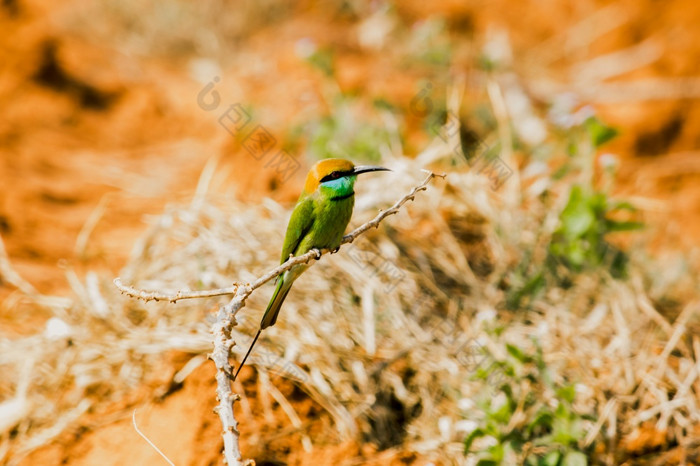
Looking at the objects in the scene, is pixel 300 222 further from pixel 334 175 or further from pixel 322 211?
pixel 334 175

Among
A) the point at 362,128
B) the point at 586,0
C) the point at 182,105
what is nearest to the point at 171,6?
the point at 182,105

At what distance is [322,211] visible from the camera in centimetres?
194

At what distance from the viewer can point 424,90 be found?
4258 mm

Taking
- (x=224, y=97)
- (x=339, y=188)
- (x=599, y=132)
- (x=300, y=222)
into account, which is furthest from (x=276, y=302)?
(x=224, y=97)

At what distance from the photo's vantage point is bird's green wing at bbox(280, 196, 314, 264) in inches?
77.2

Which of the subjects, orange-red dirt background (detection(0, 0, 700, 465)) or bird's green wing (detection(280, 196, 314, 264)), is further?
orange-red dirt background (detection(0, 0, 700, 465))

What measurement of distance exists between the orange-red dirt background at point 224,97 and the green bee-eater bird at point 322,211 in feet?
4.74

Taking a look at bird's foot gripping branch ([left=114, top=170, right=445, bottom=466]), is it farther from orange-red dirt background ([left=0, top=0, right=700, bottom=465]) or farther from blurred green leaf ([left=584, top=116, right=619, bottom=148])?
orange-red dirt background ([left=0, top=0, right=700, bottom=465])

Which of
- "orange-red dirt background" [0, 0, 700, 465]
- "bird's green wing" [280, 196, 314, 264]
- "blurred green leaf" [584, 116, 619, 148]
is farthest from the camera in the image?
"orange-red dirt background" [0, 0, 700, 465]

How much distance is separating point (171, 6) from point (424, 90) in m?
3.37

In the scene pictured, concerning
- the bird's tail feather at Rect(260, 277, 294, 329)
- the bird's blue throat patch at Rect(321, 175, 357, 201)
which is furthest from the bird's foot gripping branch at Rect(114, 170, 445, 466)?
the bird's blue throat patch at Rect(321, 175, 357, 201)

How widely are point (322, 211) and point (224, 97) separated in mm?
3979

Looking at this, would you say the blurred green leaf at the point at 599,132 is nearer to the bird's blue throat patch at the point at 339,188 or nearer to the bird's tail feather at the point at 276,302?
the bird's blue throat patch at the point at 339,188

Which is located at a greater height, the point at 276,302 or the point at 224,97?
the point at 224,97
